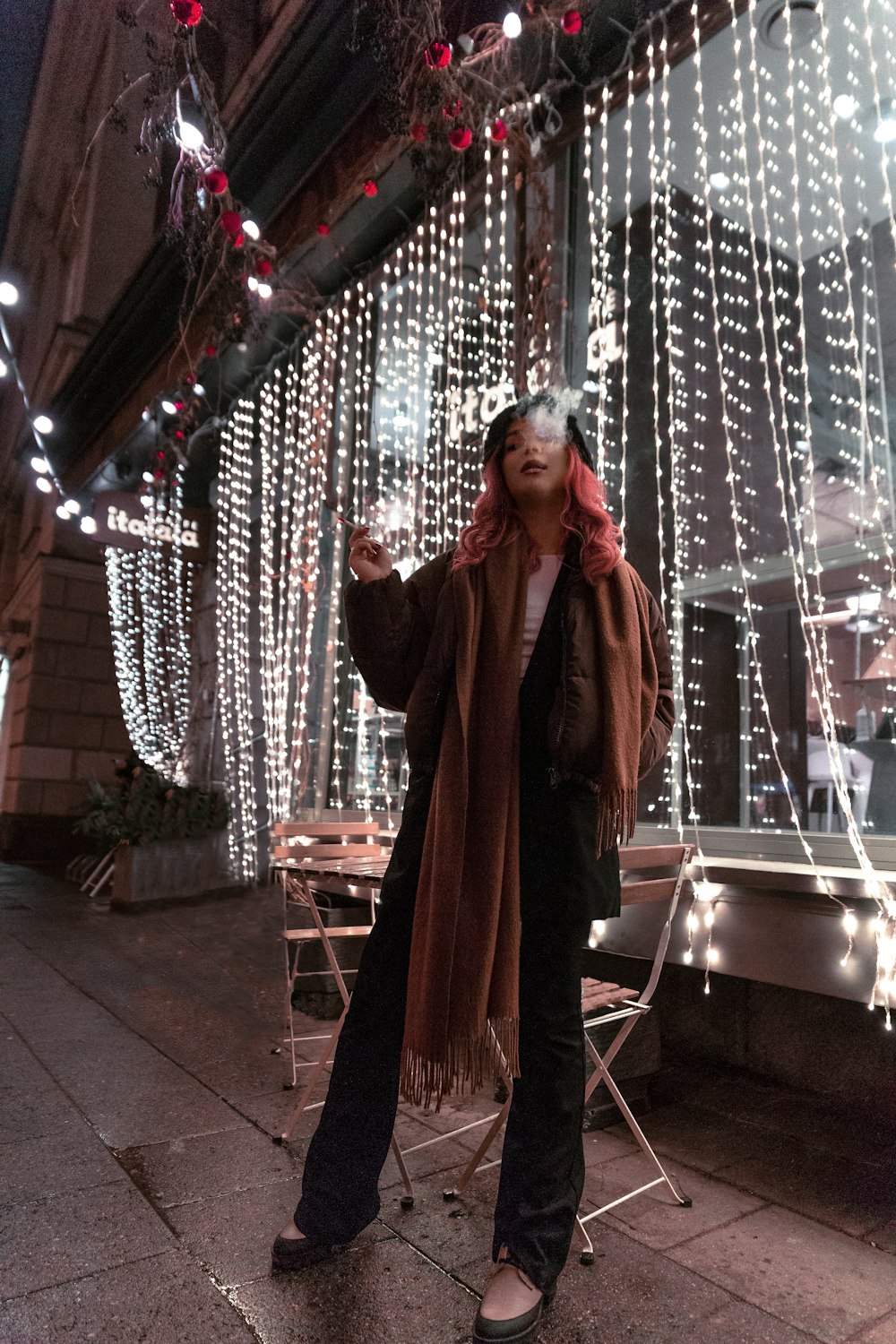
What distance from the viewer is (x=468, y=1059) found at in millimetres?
1530

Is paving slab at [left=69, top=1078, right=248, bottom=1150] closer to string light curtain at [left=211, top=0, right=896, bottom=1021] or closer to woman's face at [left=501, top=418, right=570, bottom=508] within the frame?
string light curtain at [left=211, top=0, right=896, bottom=1021]

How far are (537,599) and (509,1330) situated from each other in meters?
1.32

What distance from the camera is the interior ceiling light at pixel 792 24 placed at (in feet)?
11.2

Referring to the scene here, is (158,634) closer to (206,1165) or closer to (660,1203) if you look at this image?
(206,1165)

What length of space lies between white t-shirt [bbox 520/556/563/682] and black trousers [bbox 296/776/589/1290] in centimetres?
36

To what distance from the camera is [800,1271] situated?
5.74 ft

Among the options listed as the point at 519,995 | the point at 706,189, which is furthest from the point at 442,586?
the point at 706,189

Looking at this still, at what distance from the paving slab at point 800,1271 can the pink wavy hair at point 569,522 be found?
1.45m

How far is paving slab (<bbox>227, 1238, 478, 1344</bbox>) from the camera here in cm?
145

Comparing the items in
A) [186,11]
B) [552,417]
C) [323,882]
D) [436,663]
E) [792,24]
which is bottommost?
[323,882]

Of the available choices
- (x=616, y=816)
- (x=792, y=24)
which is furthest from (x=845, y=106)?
(x=616, y=816)

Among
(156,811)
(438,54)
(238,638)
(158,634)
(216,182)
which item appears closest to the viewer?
(438,54)

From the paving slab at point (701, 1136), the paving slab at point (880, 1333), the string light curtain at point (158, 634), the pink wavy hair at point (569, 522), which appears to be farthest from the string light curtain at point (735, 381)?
the string light curtain at point (158, 634)

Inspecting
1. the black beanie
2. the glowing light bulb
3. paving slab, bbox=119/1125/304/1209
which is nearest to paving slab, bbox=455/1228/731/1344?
paving slab, bbox=119/1125/304/1209
